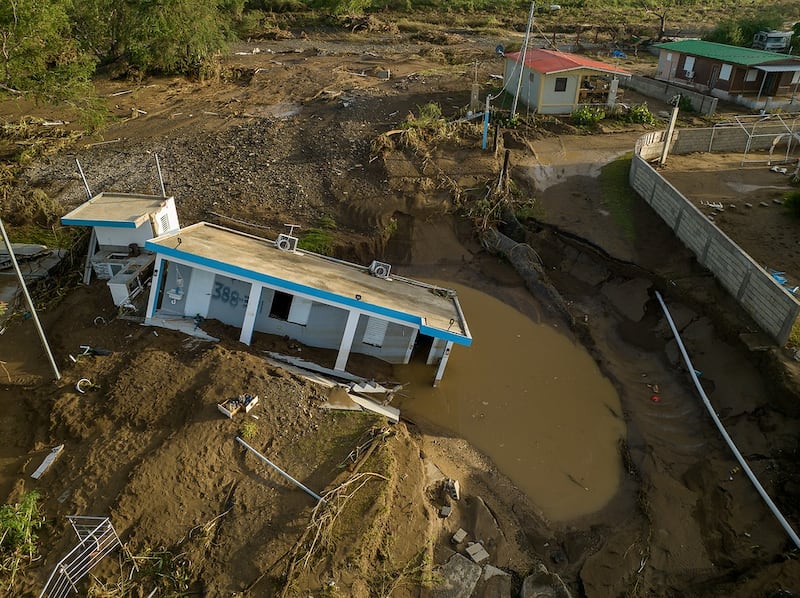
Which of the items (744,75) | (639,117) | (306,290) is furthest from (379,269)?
(744,75)

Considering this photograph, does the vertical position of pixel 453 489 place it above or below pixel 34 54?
below

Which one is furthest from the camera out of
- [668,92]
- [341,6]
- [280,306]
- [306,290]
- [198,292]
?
[341,6]

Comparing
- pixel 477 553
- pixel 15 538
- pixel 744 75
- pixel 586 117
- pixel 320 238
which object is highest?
pixel 744 75

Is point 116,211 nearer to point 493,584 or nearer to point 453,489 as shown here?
point 453,489

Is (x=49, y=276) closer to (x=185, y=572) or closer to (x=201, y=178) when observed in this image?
(x=201, y=178)

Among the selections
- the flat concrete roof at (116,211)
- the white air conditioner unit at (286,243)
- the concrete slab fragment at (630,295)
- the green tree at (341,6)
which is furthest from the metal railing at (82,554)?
the green tree at (341,6)

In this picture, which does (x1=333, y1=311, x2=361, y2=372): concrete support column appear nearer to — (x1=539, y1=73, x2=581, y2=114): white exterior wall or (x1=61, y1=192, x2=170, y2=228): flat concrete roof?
(x1=61, y1=192, x2=170, y2=228): flat concrete roof

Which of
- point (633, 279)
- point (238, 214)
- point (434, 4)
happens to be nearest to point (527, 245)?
point (633, 279)
